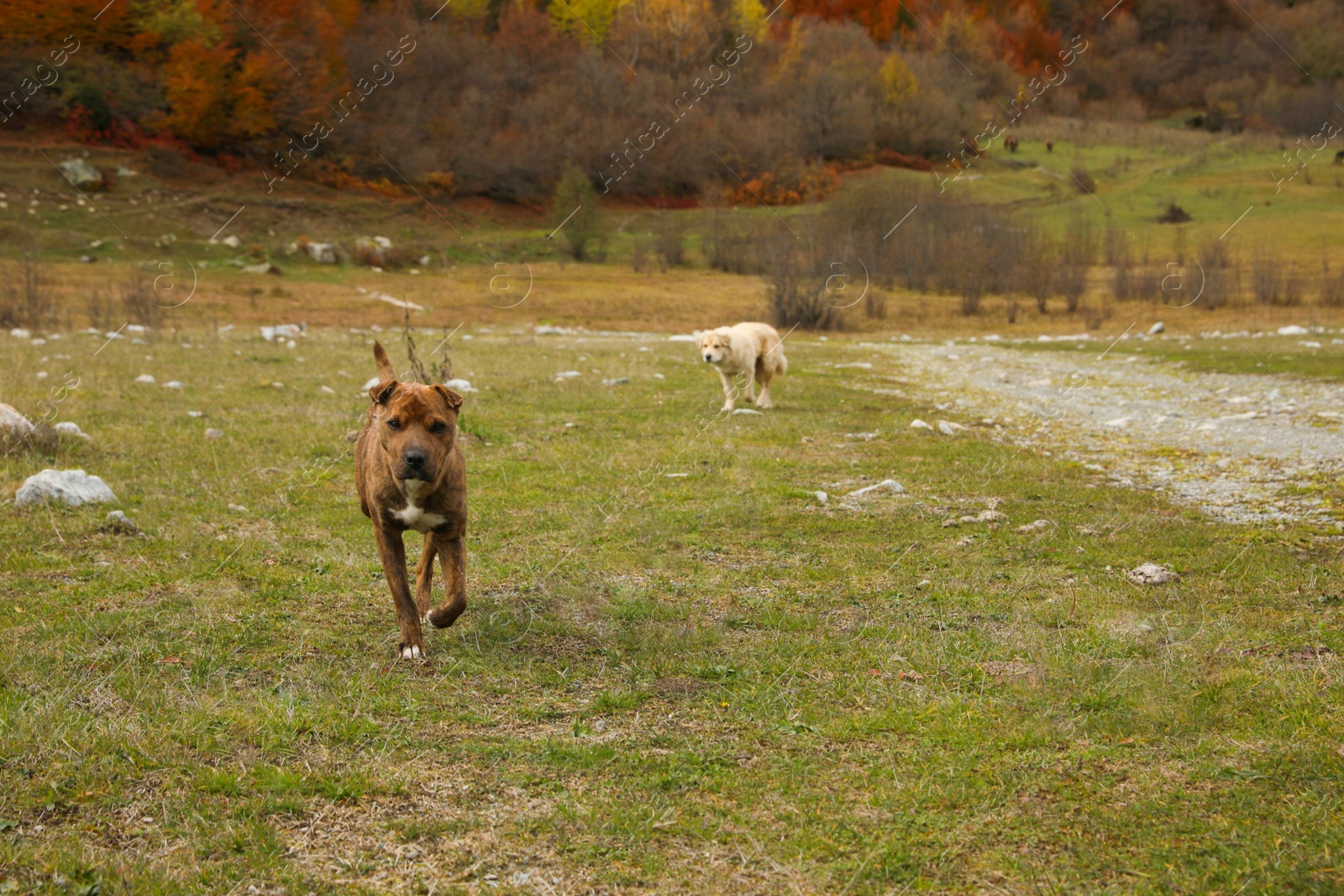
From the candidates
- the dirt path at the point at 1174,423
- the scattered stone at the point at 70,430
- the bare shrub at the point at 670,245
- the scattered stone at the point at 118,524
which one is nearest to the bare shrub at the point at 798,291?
the dirt path at the point at 1174,423

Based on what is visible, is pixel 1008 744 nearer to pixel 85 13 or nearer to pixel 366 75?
pixel 85 13

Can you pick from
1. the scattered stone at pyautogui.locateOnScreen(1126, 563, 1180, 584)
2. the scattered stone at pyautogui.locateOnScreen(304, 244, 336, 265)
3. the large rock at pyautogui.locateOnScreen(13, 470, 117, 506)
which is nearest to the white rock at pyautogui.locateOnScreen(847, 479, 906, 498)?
the scattered stone at pyautogui.locateOnScreen(1126, 563, 1180, 584)

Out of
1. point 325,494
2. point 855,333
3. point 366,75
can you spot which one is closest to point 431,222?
point 366,75

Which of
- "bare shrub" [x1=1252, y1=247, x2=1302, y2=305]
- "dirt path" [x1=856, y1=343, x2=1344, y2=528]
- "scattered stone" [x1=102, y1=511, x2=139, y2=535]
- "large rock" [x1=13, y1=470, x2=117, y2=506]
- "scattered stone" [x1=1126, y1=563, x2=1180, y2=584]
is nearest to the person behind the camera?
"scattered stone" [x1=1126, y1=563, x2=1180, y2=584]

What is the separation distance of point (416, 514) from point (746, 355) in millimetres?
11290

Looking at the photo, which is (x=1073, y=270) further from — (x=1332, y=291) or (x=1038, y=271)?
(x=1332, y=291)

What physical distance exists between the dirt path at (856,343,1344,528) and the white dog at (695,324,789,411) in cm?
300

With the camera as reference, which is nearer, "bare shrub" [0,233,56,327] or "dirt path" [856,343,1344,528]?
"dirt path" [856,343,1344,528]

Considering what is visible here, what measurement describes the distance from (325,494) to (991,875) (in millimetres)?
8053

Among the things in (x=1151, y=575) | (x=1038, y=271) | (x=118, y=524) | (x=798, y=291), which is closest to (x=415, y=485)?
(x=118, y=524)

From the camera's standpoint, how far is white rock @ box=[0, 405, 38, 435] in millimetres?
10898

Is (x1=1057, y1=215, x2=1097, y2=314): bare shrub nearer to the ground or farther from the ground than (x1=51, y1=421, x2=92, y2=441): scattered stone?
farther from the ground

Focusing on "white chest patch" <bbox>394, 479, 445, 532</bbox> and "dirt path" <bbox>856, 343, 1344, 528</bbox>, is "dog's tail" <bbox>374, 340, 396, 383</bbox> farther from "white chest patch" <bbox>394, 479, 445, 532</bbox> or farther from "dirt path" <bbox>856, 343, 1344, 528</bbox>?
"dirt path" <bbox>856, 343, 1344, 528</bbox>

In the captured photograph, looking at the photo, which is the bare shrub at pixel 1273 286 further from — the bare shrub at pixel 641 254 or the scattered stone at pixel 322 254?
the scattered stone at pixel 322 254
